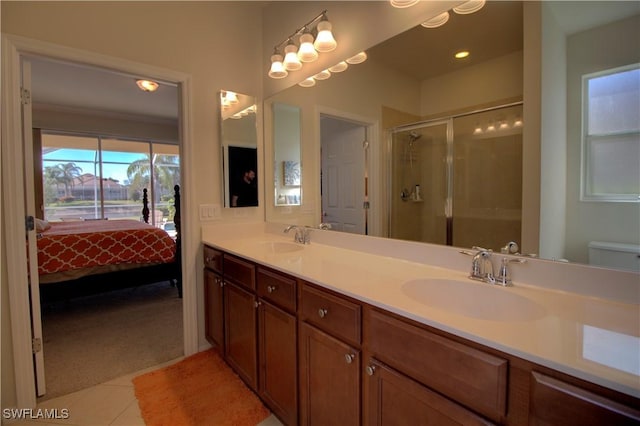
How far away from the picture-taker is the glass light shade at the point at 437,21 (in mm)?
1384

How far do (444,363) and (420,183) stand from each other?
94 centimetres

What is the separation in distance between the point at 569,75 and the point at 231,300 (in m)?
1.95

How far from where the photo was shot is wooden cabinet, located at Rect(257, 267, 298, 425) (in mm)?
1380

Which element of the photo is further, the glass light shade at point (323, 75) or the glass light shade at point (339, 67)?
the glass light shade at point (323, 75)

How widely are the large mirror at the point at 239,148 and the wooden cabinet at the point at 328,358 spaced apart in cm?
135

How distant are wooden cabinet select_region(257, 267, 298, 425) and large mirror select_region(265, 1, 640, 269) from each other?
2.13ft

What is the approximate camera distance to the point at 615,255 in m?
0.96

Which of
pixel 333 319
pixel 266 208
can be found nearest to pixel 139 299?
pixel 266 208

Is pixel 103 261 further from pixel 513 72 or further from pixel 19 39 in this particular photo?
pixel 513 72

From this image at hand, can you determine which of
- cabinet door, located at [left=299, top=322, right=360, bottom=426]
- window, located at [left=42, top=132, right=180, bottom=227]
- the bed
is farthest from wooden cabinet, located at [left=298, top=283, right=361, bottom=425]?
window, located at [left=42, top=132, right=180, bottom=227]

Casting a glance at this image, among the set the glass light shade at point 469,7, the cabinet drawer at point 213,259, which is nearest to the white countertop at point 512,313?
the cabinet drawer at point 213,259

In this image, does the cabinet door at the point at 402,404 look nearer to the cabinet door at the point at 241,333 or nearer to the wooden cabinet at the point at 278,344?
the wooden cabinet at the point at 278,344

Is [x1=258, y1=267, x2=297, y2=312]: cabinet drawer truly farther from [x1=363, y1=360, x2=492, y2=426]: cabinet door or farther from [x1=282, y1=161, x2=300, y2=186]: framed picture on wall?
[x1=282, y1=161, x2=300, y2=186]: framed picture on wall

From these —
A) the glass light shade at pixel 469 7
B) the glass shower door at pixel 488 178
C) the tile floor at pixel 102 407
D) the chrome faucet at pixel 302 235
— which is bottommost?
the tile floor at pixel 102 407
